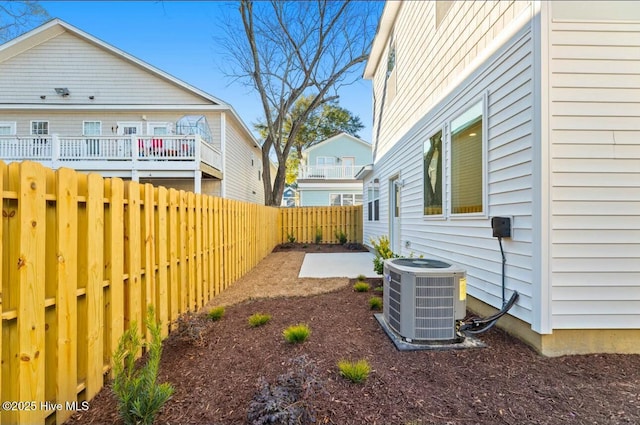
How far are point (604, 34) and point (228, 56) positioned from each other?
15372 millimetres

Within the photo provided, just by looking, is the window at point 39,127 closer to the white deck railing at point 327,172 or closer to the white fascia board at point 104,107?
the white fascia board at point 104,107

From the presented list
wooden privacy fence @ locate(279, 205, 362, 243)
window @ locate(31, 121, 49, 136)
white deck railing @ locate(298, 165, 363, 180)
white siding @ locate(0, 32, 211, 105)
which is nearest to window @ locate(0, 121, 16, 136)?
window @ locate(31, 121, 49, 136)

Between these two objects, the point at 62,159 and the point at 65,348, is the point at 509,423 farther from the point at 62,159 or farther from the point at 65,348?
the point at 62,159

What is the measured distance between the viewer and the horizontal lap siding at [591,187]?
2537 mm

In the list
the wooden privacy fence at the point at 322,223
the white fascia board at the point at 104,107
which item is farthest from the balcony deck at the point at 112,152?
the wooden privacy fence at the point at 322,223

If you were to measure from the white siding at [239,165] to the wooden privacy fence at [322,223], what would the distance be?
106 inches

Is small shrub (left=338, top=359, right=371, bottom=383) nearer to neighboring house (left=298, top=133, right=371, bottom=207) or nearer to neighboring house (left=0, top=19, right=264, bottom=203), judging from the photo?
neighboring house (left=0, top=19, right=264, bottom=203)

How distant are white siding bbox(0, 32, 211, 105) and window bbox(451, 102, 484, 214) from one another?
11014mm

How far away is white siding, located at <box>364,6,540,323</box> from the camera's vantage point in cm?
271

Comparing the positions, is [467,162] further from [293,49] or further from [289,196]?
[289,196]

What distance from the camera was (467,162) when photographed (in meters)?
3.90

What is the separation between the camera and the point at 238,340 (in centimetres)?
289

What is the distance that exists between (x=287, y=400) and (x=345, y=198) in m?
17.4

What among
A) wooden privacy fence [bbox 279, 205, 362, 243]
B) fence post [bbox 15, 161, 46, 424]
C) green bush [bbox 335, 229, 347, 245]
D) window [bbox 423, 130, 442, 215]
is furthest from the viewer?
wooden privacy fence [bbox 279, 205, 362, 243]
